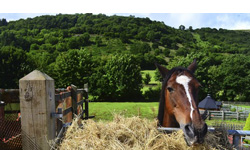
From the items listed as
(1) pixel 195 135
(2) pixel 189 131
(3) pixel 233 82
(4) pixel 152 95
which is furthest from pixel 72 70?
(1) pixel 195 135

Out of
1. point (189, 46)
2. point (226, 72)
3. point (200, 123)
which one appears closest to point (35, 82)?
point (200, 123)

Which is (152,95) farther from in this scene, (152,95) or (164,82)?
(164,82)

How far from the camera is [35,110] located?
2.16 meters

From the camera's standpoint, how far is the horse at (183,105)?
7.48ft

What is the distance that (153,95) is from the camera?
44.5 m

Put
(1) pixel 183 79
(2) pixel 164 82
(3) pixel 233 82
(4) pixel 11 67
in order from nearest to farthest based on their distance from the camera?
(1) pixel 183 79, (2) pixel 164 82, (4) pixel 11 67, (3) pixel 233 82

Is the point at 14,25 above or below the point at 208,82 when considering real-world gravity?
above

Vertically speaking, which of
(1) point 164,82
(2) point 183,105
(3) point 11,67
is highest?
(1) point 164,82

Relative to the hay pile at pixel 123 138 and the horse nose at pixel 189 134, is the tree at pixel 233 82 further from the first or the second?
the hay pile at pixel 123 138

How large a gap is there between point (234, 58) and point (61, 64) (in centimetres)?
4396

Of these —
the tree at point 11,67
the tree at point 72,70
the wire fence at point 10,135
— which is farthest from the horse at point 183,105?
the tree at point 72,70

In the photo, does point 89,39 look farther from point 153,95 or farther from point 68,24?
point 153,95

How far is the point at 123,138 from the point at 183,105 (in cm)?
102

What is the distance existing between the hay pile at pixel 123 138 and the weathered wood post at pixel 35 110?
24cm
